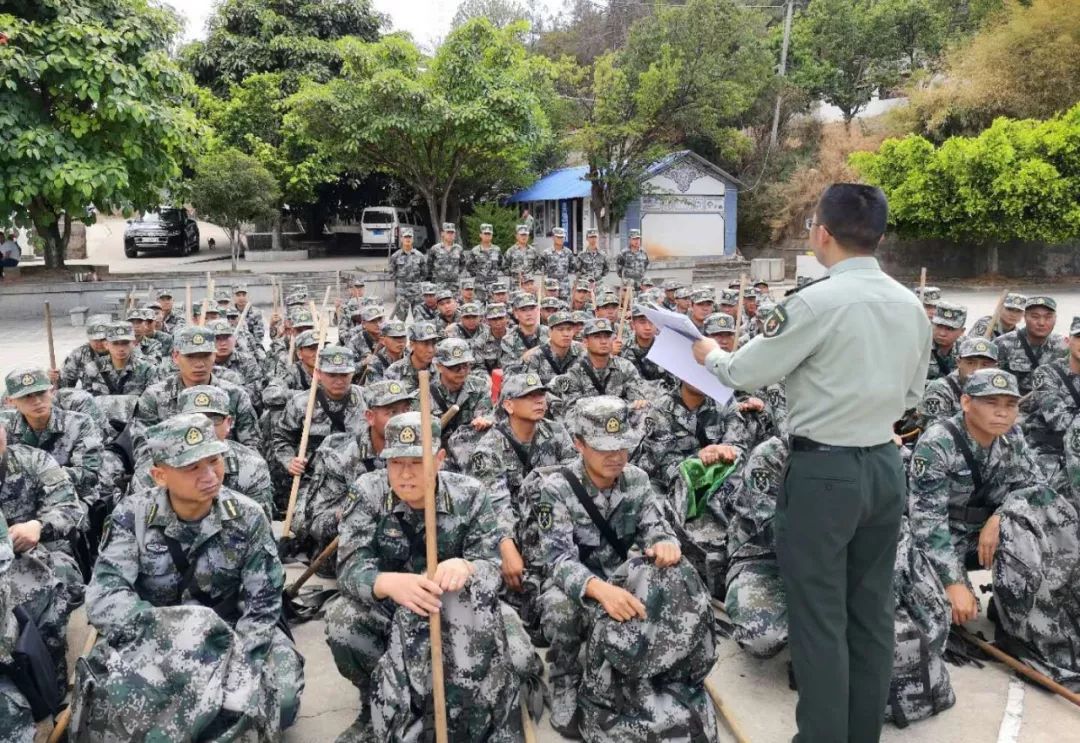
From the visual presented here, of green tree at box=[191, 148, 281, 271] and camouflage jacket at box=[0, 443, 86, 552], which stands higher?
green tree at box=[191, 148, 281, 271]

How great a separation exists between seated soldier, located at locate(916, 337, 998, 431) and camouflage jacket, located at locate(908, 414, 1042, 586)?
1.39m

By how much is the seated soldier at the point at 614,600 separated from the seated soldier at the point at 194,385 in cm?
278

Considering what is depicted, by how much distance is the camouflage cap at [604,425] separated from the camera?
150 inches

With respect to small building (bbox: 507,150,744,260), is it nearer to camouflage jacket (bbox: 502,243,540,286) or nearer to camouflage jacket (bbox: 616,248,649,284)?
camouflage jacket (bbox: 616,248,649,284)

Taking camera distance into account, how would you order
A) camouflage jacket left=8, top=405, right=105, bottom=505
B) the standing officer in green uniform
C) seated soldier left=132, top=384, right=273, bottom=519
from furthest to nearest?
camouflage jacket left=8, top=405, right=105, bottom=505 < seated soldier left=132, top=384, right=273, bottom=519 < the standing officer in green uniform

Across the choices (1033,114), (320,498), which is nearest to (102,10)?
(320,498)

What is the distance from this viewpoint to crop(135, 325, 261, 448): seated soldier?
19.2ft

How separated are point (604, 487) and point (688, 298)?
747 centimetres

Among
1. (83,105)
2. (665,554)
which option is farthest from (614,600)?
(83,105)

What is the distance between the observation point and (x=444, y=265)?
15.9 metres

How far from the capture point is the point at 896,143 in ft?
72.6

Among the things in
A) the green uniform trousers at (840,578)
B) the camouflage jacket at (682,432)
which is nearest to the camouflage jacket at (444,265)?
Result: the camouflage jacket at (682,432)

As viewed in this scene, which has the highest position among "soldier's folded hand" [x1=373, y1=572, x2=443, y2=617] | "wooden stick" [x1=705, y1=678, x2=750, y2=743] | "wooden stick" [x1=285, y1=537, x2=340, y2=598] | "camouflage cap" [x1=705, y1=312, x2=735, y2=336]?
"camouflage cap" [x1=705, y1=312, x2=735, y2=336]

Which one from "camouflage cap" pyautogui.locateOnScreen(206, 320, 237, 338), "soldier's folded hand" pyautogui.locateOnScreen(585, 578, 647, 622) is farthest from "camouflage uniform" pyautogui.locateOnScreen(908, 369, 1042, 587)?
"camouflage cap" pyautogui.locateOnScreen(206, 320, 237, 338)
